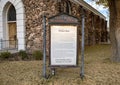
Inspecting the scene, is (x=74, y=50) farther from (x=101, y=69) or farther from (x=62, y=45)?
(x=101, y=69)

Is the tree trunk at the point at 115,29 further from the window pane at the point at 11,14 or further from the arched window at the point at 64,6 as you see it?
the window pane at the point at 11,14

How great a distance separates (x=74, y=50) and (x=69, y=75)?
103 centimetres

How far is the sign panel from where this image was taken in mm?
7957

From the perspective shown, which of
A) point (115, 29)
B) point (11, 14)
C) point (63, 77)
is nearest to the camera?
point (63, 77)

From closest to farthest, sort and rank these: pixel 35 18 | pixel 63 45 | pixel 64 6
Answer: pixel 63 45
pixel 35 18
pixel 64 6

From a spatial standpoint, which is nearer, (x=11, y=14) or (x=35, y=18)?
(x=35, y=18)

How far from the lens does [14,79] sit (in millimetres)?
8070

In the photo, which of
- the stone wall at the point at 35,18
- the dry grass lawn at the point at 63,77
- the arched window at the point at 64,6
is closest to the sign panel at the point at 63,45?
the dry grass lawn at the point at 63,77

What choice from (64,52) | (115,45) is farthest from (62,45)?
(115,45)

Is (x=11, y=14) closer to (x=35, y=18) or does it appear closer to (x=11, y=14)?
(x=11, y=14)

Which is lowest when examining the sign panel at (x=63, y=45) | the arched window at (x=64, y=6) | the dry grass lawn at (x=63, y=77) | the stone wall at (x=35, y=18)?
the dry grass lawn at (x=63, y=77)

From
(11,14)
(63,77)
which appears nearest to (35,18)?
(11,14)

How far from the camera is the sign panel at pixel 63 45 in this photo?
796 cm

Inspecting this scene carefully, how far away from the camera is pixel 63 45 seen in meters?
7.97
